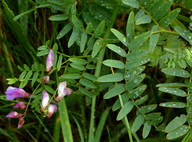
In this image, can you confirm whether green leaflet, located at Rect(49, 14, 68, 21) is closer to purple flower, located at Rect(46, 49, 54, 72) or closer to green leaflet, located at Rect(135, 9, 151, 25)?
purple flower, located at Rect(46, 49, 54, 72)

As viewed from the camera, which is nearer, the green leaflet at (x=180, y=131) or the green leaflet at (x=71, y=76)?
the green leaflet at (x=180, y=131)

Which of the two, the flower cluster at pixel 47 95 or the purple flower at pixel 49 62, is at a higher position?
the purple flower at pixel 49 62

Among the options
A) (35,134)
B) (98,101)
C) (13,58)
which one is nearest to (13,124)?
(35,134)

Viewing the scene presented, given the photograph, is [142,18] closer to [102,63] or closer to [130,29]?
[130,29]

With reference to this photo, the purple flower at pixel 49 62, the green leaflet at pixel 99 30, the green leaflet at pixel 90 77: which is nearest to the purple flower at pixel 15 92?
the purple flower at pixel 49 62

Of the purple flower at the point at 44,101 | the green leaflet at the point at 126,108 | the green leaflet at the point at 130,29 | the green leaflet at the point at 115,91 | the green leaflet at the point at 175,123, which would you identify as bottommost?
the green leaflet at the point at 175,123

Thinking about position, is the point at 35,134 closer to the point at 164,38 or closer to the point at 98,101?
the point at 98,101

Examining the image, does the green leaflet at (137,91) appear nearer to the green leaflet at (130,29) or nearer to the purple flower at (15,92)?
the green leaflet at (130,29)

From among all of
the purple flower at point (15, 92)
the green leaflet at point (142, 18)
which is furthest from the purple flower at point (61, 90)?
the green leaflet at point (142, 18)
